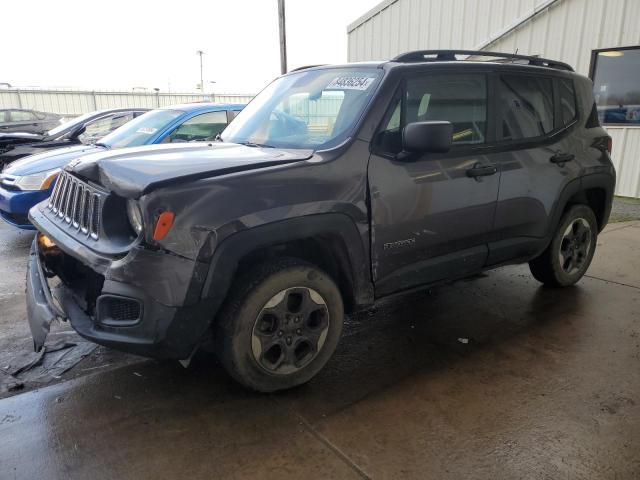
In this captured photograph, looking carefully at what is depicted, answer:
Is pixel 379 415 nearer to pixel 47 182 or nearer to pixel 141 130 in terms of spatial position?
pixel 47 182

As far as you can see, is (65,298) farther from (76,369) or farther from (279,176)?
(279,176)

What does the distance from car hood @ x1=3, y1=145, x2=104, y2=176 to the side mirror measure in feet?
14.5

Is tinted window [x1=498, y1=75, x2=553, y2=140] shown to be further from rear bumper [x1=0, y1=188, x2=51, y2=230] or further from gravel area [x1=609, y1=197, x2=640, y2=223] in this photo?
rear bumper [x1=0, y1=188, x2=51, y2=230]

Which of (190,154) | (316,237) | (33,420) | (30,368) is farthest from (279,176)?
(30,368)

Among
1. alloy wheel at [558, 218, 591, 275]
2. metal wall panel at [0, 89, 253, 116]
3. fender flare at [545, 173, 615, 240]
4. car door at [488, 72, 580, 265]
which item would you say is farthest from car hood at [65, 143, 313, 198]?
metal wall panel at [0, 89, 253, 116]

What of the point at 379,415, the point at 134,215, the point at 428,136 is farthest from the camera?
the point at 428,136

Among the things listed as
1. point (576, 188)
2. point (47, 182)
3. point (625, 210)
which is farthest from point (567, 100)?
point (47, 182)

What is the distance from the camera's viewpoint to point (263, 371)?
2.76 m

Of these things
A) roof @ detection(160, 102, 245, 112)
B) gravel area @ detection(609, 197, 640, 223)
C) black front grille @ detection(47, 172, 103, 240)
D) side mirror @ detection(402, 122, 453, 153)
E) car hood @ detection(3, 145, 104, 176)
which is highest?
roof @ detection(160, 102, 245, 112)

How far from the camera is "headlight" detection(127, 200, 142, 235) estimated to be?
7.91ft

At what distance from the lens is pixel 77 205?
2.86m

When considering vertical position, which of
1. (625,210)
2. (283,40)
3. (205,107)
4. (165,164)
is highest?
(283,40)

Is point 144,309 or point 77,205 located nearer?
point 144,309

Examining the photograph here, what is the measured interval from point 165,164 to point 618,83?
28.9ft
